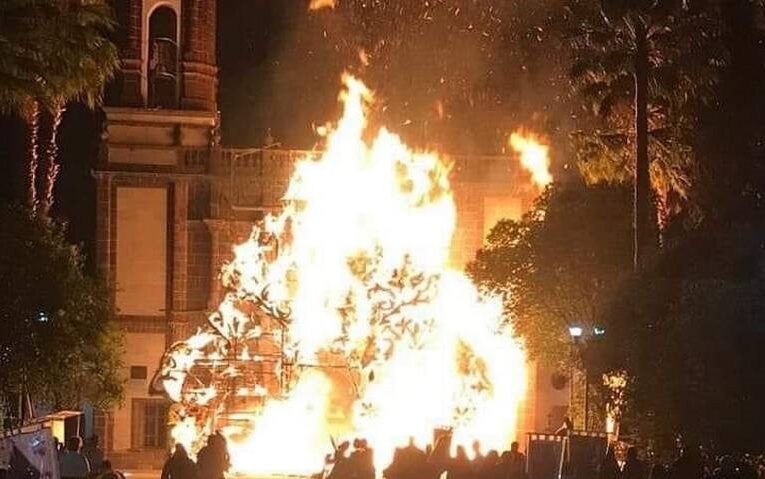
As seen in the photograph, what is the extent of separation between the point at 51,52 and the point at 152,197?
A: 19438mm

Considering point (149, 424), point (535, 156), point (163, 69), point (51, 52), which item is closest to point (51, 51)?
point (51, 52)

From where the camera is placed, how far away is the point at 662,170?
3159 cm

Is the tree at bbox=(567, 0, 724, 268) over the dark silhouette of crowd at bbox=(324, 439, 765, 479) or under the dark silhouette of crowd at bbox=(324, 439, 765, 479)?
over

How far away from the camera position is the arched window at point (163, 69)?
4162 centimetres

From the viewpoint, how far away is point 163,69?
41688 mm

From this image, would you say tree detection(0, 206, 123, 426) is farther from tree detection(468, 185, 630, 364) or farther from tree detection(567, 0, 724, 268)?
tree detection(567, 0, 724, 268)

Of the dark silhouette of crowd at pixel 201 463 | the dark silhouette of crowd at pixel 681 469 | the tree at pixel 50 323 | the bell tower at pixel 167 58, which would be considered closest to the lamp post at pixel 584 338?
the dark silhouette of crowd at pixel 681 469

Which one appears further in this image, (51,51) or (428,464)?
(51,51)

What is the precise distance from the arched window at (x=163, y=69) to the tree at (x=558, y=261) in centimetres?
1065

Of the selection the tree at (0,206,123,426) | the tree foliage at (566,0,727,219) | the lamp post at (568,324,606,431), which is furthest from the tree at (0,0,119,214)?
the tree foliage at (566,0,727,219)

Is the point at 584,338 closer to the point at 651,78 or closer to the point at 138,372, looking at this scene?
the point at 651,78

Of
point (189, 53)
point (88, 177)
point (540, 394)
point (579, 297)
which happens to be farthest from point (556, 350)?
point (88, 177)

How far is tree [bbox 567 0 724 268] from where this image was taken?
29.0 metres

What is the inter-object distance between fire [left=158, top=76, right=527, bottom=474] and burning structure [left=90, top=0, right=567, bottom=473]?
2.3 inches
